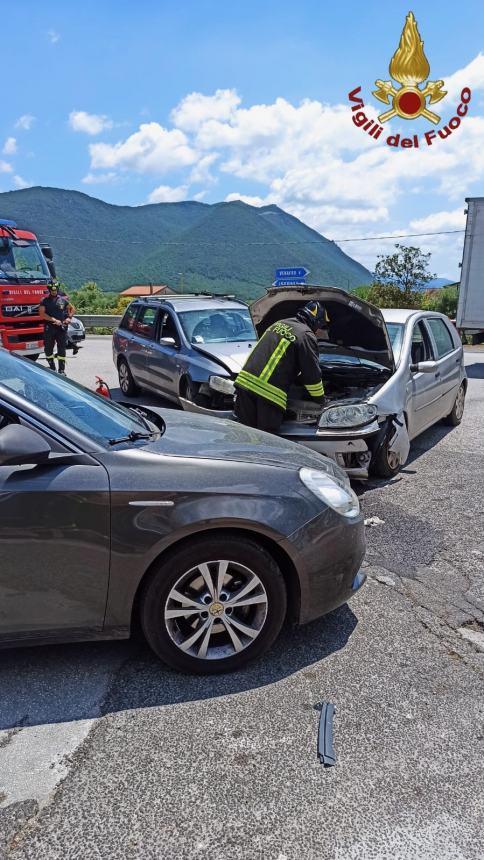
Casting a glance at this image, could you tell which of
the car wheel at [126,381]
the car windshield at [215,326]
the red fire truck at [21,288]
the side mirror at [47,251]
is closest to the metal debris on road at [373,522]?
the car windshield at [215,326]

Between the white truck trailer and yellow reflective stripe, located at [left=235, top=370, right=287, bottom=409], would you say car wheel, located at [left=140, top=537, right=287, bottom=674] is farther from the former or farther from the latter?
the white truck trailer

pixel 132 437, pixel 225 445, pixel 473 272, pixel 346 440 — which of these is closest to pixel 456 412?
pixel 346 440

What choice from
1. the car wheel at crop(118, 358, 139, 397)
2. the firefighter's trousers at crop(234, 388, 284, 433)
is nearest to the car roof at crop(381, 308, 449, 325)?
the firefighter's trousers at crop(234, 388, 284, 433)

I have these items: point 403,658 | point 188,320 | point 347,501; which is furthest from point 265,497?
point 188,320

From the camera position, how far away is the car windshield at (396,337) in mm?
6293

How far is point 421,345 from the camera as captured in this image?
6965mm

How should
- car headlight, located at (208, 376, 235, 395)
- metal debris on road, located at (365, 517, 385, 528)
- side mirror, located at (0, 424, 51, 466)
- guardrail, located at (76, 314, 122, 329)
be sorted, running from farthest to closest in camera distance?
guardrail, located at (76, 314, 122, 329) → car headlight, located at (208, 376, 235, 395) → metal debris on road, located at (365, 517, 385, 528) → side mirror, located at (0, 424, 51, 466)

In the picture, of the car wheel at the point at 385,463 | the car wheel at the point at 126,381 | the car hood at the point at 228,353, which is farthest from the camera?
the car wheel at the point at 126,381

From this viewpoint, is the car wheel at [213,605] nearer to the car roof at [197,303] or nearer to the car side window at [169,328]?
the car side window at [169,328]

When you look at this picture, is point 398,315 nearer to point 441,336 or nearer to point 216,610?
point 441,336

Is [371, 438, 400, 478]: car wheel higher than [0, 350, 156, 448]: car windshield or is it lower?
lower

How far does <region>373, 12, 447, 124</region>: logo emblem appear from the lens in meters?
17.8

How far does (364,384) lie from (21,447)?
170 inches

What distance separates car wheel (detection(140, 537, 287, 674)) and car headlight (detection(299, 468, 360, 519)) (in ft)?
1.34
